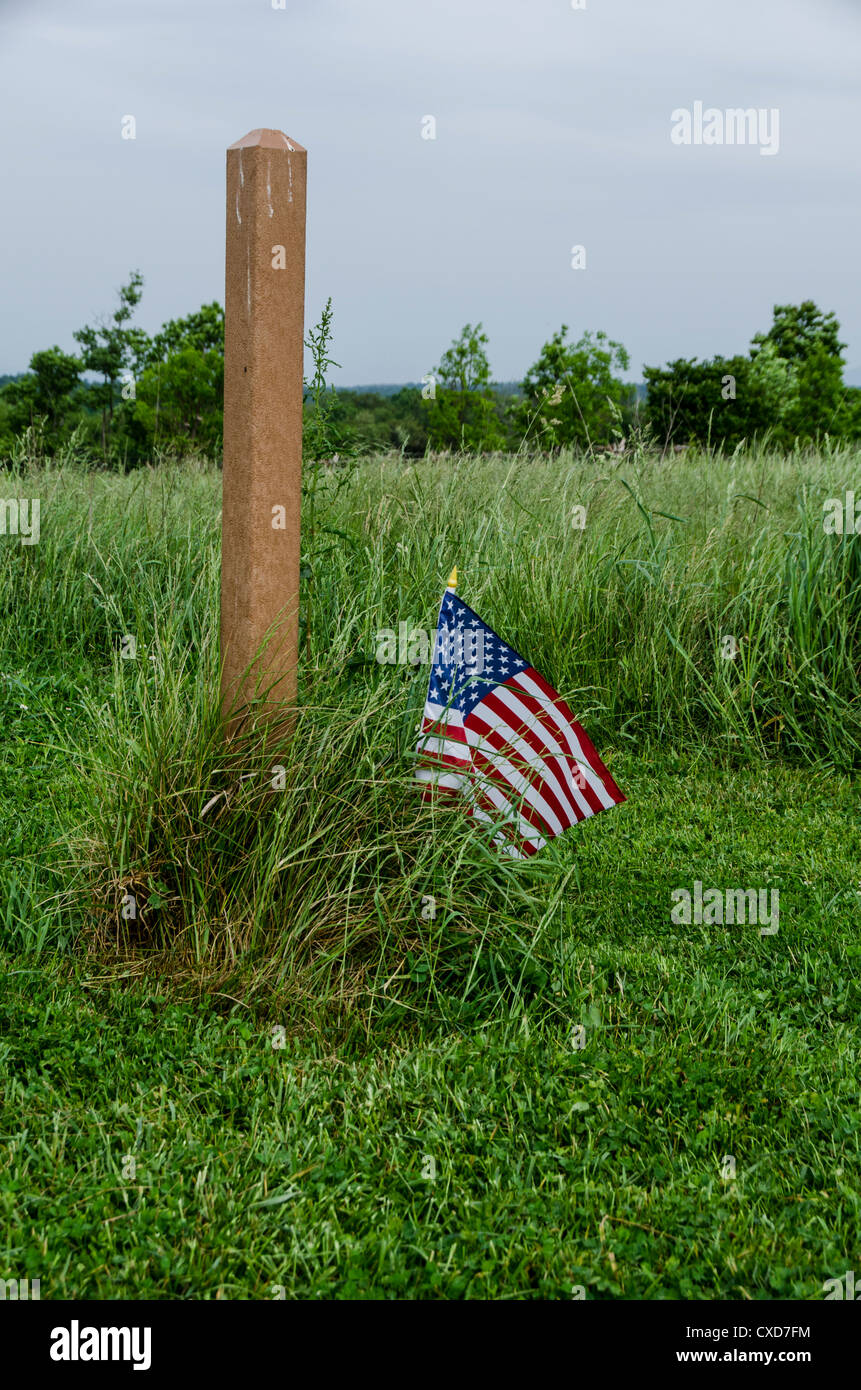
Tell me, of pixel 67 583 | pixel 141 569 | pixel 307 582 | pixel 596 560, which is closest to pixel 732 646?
pixel 596 560

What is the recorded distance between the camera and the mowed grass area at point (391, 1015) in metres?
2.33

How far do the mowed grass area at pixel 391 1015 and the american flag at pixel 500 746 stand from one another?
4.8 inches

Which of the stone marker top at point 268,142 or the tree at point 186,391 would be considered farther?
the tree at point 186,391

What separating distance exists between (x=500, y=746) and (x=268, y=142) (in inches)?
77.3

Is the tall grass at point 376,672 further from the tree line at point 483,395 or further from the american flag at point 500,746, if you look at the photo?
the tree line at point 483,395

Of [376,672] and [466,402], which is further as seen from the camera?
[466,402]

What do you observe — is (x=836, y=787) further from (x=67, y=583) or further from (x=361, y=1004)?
(x=67, y=583)

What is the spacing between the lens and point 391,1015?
10.2 ft
